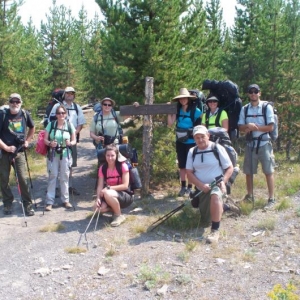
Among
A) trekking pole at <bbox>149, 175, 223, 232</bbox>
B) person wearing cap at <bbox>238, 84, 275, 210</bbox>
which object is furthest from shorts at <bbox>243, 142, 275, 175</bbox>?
trekking pole at <bbox>149, 175, 223, 232</bbox>

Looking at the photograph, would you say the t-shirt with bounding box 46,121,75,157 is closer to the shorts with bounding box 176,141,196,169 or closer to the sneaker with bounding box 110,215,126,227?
the sneaker with bounding box 110,215,126,227

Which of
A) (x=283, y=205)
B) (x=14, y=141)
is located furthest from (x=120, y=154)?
(x=283, y=205)

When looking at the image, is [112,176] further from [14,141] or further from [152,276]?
[152,276]

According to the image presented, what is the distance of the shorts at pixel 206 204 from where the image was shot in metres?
6.27

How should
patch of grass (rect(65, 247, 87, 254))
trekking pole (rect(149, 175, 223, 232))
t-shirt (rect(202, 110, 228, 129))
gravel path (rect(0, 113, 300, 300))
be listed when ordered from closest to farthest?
1. gravel path (rect(0, 113, 300, 300))
2. patch of grass (rect(65, 247, 87, 254))
3. trekking pole (rect(149, 175, 223, 232))
4. t-shirt (rect(202, 110, 228, 129))

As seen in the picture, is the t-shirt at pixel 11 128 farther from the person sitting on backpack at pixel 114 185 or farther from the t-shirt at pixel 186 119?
the t-shirt at pixel 186 119

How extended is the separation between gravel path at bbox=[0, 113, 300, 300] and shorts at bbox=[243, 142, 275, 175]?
0.84 m

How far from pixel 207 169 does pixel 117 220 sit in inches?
70.5

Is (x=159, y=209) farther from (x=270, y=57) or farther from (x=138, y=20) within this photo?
(x=270, y=57)

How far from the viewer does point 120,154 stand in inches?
281

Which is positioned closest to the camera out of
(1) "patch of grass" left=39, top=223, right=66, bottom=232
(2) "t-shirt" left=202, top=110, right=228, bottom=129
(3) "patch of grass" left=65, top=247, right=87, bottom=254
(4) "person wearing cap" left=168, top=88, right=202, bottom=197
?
(3) "patch of grass" left=65, top=247, right=87, bottom=254

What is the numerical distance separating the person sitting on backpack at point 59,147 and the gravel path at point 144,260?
0.67 metres

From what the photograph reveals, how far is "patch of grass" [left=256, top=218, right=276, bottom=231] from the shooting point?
6.55 metres

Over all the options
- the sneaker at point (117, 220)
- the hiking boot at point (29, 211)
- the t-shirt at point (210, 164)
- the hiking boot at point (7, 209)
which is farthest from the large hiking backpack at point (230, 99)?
the hiking boot at point (7, 209)
